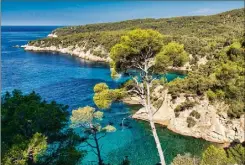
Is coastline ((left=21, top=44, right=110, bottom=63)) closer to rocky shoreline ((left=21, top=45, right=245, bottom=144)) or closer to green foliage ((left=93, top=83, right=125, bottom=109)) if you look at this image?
rocky shoreline ((left=21, top=45, right=245, bottom=144))

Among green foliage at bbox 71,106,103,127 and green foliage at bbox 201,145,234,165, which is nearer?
green foliage at bbox 201,145,234,165

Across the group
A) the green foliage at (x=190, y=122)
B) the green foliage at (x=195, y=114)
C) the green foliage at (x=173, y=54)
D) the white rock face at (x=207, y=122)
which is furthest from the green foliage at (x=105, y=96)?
the green foliage at (x=195, y=114)

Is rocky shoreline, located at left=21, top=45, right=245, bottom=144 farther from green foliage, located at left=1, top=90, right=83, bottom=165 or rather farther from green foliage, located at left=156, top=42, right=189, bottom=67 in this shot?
green foliage, located at left=1, top=90, right=83, bottom=165

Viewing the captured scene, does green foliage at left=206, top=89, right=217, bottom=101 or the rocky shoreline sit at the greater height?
green foliage at left=206, top=89, right=217, bottom=101

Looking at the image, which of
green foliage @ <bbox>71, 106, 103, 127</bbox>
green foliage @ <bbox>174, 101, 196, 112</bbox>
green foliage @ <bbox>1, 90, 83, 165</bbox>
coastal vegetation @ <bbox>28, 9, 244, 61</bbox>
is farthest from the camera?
coastal vegetation @ <bbox>28, 9, 244, 61</bbox>

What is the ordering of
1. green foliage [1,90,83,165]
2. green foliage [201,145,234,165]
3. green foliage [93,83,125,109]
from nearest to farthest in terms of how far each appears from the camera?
1. green foliage [1,90,83,165]
2. green foliage [201,145,234,165]
3. green foliage [93,83,125,109]

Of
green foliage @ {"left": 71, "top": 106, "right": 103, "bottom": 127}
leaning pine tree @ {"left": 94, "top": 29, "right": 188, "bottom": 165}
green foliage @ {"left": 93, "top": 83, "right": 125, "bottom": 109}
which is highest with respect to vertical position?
leaning pine tree @ {"left": 94, "top": 29, "right": 188, "bottom": 165}

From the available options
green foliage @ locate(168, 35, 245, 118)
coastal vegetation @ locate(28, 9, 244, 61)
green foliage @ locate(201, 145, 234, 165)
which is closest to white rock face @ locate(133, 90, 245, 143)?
green foliage @ locate(168, 35, 245, 118)
